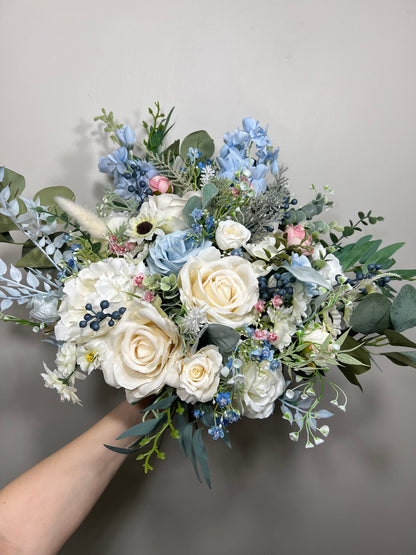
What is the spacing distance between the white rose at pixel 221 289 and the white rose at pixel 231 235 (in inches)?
1.2

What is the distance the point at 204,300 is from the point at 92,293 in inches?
7.6

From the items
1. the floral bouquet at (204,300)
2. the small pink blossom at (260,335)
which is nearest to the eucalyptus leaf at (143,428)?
the floral bouquet at (204,300)

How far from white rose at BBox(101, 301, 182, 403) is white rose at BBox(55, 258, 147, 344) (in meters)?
0.03

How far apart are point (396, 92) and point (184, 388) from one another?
908 millimetres

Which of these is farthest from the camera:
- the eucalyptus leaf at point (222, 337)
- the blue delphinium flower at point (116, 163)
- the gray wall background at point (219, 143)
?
the gray wall background at point (219, 143)

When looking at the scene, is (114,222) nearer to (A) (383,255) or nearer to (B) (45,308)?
(B) (45,308)

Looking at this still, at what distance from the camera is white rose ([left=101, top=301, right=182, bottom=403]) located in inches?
24.7

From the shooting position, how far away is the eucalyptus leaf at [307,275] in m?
0.62

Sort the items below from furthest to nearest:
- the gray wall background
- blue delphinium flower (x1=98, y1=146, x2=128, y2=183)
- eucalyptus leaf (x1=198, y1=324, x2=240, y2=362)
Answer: the gray wall background → blue delphinium flower (x1=98, y1=146, x2=128, y2=183) → eucalyptus leaf (x1=198, y1=324, x2=240, y2=362)

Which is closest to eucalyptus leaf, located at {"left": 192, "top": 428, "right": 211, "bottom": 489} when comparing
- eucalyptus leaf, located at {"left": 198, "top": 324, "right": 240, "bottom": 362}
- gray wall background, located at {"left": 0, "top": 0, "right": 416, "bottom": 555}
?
eucalyptus leaf, located at {"left": 198, "top": 324, "right": 240, "bottom": 362}

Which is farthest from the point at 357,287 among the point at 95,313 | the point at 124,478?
the point at 124,478

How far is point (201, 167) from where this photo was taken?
0.80m

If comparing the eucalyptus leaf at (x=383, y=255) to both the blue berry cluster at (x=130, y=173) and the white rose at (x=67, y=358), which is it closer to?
the blue berry cluster at (x=130, y=173)

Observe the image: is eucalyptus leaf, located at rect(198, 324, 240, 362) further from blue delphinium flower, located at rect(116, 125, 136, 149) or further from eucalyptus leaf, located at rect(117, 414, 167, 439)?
blue delphinium flower, located at rect(116, 125, 136, 149)
